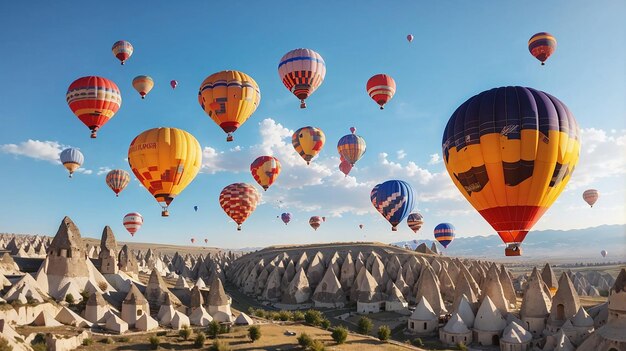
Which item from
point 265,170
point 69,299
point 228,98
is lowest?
point 69,299

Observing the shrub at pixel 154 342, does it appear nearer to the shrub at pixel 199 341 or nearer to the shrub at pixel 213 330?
the shrub at pixel 199 341

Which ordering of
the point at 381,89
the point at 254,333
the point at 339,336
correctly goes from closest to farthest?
the point at 254,333
the point at 339,336
the point at 381,89

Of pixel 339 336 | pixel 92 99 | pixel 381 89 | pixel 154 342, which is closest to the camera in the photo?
pixel 154 342

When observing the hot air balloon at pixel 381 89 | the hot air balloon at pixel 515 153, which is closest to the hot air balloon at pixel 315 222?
the hot air balloon at pixel 381 89

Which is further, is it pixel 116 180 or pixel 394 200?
pixel 116 180

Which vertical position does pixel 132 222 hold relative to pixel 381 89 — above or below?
below

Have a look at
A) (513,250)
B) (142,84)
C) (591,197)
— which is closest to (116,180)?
(142,84)

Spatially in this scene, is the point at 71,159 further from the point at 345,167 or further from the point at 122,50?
the point at 345,167
